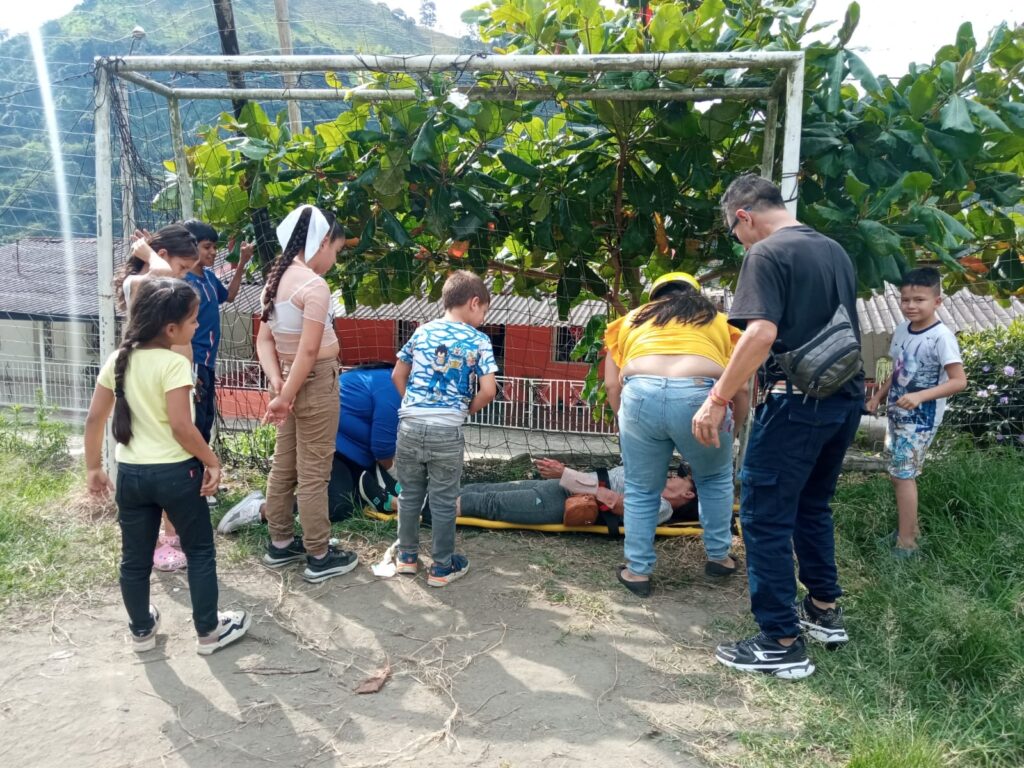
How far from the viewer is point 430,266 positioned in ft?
17.4

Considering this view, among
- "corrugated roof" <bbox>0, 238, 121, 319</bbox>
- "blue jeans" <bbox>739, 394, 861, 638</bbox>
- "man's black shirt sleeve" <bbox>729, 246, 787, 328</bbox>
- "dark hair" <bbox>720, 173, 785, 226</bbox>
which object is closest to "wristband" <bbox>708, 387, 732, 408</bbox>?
"blue jeans" <bbox>739, 394, 861, 638</bbox>

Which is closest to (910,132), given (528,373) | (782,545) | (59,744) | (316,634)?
(782,545)

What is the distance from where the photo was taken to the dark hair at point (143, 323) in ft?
8.85

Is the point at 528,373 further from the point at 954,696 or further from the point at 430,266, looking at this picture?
the point at 954,696

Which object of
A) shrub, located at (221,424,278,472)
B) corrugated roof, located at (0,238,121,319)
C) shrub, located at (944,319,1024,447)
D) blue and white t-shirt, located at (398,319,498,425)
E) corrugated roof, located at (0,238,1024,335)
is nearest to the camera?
blue and white t-shirt, located at (398,319,498,425)

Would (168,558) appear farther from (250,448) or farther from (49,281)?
(49,281)

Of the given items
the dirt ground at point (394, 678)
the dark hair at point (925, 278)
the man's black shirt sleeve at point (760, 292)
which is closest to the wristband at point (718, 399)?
the man's black shirt sleeve at point (760, 292)

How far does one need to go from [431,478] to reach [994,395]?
494 cm

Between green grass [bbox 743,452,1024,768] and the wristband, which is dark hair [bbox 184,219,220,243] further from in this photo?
green grass [bbox 743,452,1024,768]

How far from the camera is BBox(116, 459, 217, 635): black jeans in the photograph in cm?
272

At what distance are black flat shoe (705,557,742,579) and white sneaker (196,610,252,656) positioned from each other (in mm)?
2139

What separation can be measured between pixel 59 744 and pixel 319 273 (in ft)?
6.90

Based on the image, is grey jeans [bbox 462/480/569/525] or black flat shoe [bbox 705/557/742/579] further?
grey jeans [bbox 462/480/569/525]

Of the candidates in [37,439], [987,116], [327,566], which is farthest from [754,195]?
[37,439]
